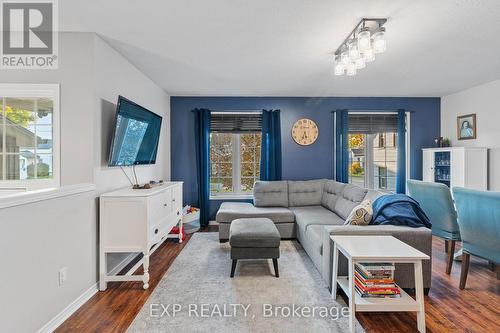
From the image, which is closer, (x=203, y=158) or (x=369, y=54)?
(x=369, y=54)

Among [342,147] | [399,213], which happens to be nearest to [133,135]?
[399,213]

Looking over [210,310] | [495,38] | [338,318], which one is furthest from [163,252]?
[495,38]

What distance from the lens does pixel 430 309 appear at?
2.15m

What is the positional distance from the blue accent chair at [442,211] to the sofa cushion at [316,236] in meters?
1.32

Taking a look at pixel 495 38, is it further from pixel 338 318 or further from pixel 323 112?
pixel 338 318

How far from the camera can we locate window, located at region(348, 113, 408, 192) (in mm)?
4984

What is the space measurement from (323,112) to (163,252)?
376cm

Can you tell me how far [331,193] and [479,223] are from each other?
2009 mm

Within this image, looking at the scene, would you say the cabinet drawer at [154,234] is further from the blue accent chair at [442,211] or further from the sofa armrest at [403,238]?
the blue accent chair at [442,211]

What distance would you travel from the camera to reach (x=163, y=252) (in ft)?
11.4

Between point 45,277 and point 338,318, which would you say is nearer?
point 45,277

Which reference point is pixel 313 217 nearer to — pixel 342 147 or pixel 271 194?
pixel 271 194

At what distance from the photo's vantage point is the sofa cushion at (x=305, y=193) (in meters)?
4.40

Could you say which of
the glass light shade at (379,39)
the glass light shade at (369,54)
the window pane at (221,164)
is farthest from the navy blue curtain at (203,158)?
the glass light shade at (379,39)
